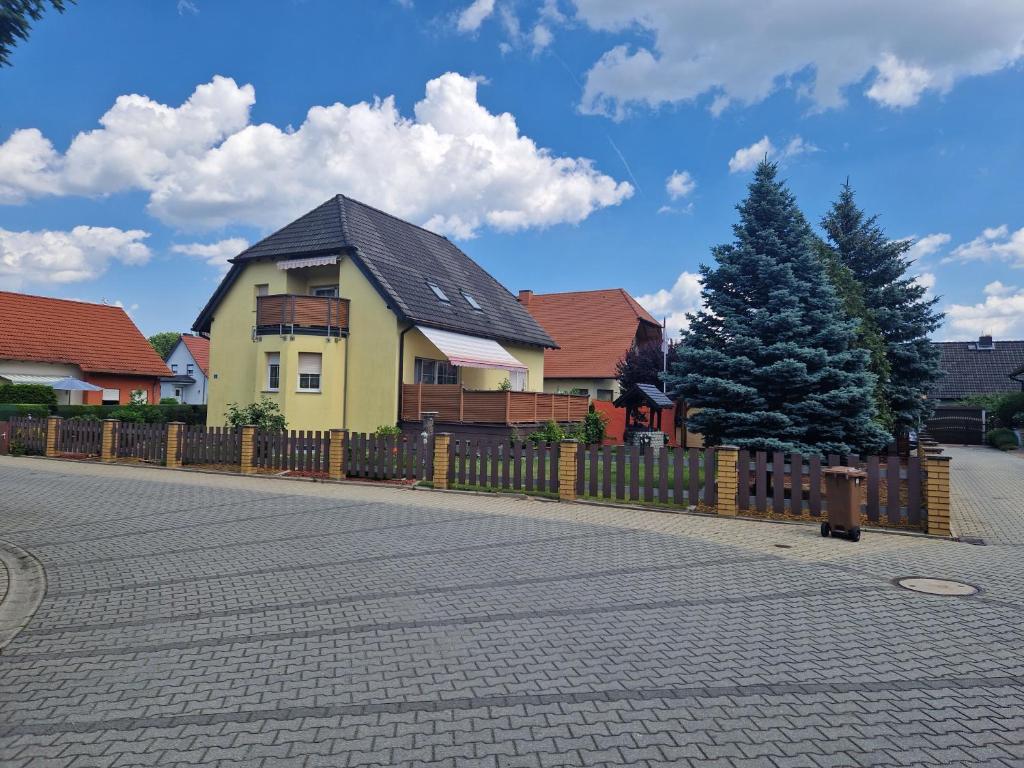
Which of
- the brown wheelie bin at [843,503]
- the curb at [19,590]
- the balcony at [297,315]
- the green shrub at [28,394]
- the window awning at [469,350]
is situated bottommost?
the curb at [19,590]

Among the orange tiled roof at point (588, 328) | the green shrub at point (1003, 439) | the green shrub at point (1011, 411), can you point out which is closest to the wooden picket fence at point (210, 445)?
the orange tiled roof at point (588, 328)

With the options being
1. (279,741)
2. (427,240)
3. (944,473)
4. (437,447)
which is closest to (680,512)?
(944,473)

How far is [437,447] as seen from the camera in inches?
592

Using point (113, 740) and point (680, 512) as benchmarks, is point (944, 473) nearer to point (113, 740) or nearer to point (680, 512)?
point (680, 512)

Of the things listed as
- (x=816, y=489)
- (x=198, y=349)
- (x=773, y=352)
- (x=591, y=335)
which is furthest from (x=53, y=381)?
(x=816, y=489)

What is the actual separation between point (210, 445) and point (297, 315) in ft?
22.5

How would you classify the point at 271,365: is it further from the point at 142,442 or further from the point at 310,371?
the point at 142,442

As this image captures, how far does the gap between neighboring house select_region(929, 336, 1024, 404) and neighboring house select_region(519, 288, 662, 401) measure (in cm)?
2557

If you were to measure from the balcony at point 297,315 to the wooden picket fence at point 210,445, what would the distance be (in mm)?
5968

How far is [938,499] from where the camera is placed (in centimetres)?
1018

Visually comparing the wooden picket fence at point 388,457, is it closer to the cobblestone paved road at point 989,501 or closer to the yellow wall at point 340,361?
the yellow wall at point 340,361

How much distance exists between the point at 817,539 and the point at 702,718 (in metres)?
6.75

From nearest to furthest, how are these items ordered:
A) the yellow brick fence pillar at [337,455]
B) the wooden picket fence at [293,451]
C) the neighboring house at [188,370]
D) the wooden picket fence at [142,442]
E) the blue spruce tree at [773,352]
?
the blue spruce tree at [773,352], the yellow brick fence pillar at [337,455], the wooden picket fence at [293,451], the wooden picket fence at [142,442], the neighboring house at [188,370]

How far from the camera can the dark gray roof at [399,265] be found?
80.3ft
